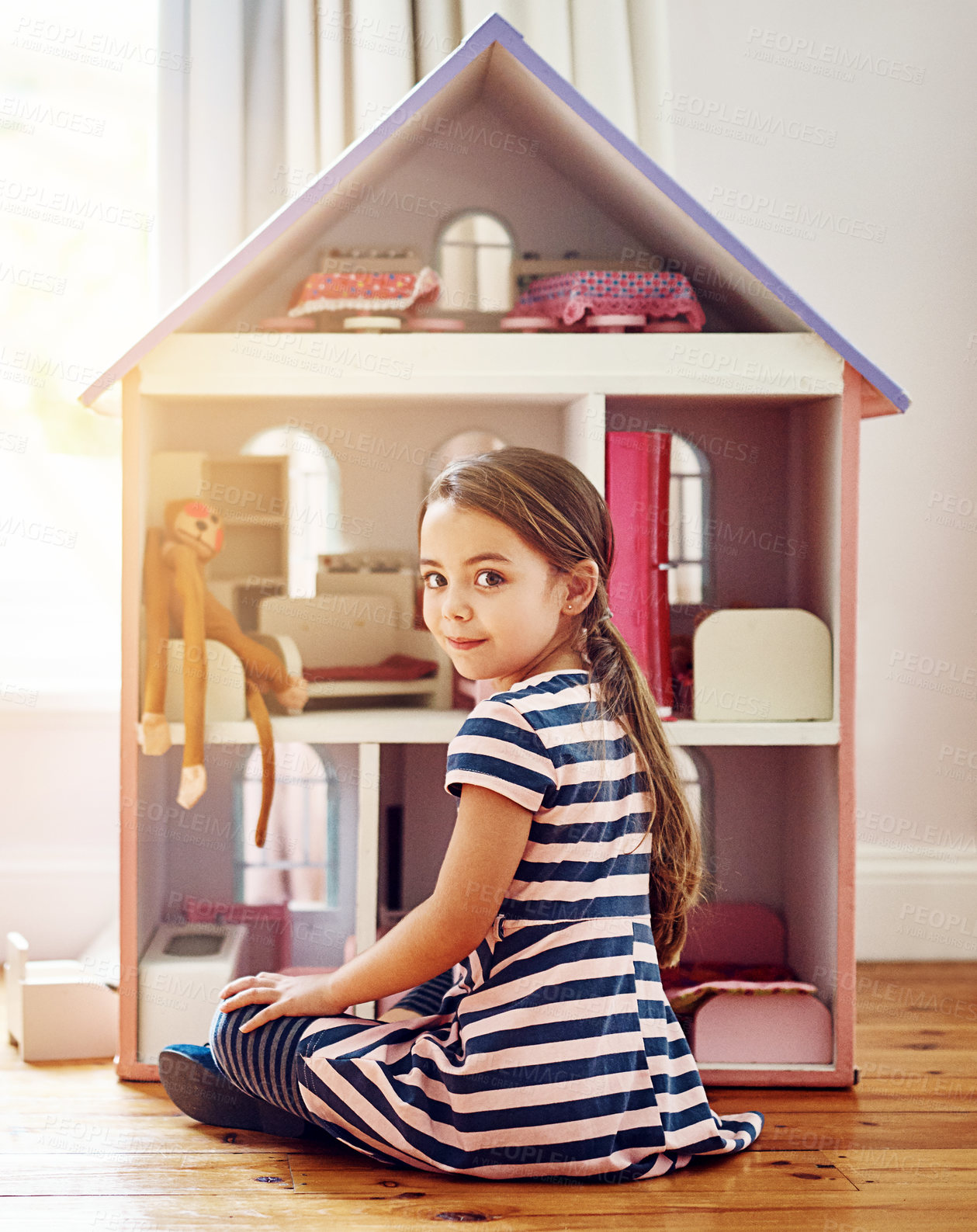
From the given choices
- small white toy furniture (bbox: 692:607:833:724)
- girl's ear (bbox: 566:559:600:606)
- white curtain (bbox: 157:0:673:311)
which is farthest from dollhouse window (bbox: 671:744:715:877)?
white curtain (bbox: 157:0:673:311)

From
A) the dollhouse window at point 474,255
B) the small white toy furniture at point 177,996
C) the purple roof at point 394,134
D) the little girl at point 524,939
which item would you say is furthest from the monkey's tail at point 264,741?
the dollhouse window at point 474,255

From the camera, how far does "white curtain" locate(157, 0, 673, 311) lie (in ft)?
5.47

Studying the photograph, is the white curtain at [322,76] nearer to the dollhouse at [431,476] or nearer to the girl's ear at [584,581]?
the dollhouse at [431,476]

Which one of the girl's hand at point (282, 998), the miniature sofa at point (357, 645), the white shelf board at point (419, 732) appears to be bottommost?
the girl's hand at point (282, 998)

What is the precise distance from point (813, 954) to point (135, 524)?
98cm

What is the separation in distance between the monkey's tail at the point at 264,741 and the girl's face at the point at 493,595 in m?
0.31

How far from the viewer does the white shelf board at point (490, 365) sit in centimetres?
132

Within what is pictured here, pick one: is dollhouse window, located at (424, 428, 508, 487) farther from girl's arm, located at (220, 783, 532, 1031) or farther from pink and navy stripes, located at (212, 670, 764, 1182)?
girl's arm, located at (220, 783, 532, 1031)

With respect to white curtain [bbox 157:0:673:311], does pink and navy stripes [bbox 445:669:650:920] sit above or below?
below

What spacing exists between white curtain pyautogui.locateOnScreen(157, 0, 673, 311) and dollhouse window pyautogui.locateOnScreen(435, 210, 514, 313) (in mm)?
218

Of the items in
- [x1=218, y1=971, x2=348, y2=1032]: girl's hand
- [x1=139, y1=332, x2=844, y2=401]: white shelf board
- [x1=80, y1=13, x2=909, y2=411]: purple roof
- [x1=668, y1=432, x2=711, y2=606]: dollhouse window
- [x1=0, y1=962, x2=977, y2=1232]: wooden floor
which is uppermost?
[x1=80, y1=13, x2=909, y2=411]: purple roof

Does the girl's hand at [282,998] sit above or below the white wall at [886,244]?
below

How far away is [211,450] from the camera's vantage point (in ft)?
5.34

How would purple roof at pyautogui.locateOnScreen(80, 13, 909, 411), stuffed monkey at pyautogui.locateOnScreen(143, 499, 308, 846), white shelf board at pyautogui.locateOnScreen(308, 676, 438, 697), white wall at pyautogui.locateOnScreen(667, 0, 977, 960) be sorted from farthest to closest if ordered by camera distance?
1. white wall at pyautogui.locateOnScreen(667, 0, 977, 960)
2. white shelf board at pyautogui.locateOnScreen(308, 676, 438, 697)
3. stuffed monkey at pyautogui.locateOnScreen(143, 499, 308, 846)
4. purple roof at pyautogui.locateOnScreen(80, 13, 909, 411)
